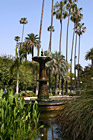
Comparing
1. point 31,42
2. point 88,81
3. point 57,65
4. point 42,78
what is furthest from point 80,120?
point 31,42

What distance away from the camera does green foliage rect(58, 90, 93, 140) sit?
14.9ft

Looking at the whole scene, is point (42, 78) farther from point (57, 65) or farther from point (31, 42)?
point (31, 42)

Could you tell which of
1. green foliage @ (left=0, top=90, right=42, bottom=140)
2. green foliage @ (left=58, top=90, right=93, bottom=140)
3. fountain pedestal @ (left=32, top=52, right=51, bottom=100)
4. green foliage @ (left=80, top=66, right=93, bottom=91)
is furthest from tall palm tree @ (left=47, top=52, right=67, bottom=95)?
green foliage @ (left=0, top=90, right=42, bottom=140)

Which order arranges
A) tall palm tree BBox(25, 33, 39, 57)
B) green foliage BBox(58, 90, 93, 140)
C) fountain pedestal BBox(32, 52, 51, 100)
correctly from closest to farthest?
green foliage BBox(58, 90, 93, 140) → fountain pedestal BBox(32, 52, 51, 100) → tall palm tree BBox(25, 33, 39, 57)

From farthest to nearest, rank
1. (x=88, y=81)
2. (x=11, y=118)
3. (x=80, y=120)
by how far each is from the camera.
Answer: (x=88, y=81), (x=80, y=120), (x=11, y=118)

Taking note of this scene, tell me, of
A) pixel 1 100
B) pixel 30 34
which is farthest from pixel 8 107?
pixel 30 34

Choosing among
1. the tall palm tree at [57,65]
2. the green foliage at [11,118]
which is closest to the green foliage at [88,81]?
the green foliage at [11,118]

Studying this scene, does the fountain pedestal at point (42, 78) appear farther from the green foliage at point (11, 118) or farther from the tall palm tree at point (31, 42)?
the tall palm tree at point (31, 42)

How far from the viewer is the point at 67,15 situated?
4700 centimetres

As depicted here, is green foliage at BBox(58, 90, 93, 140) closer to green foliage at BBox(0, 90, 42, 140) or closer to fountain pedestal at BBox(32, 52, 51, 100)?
green foliage at BBox(0, 90, 42, 140)

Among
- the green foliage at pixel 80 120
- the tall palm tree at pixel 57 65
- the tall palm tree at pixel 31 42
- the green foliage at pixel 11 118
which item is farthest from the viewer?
the tall palm tree at pixel 31 42

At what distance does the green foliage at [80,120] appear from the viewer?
4.54m

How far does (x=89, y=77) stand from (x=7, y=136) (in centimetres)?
361

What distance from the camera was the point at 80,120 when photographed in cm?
469
